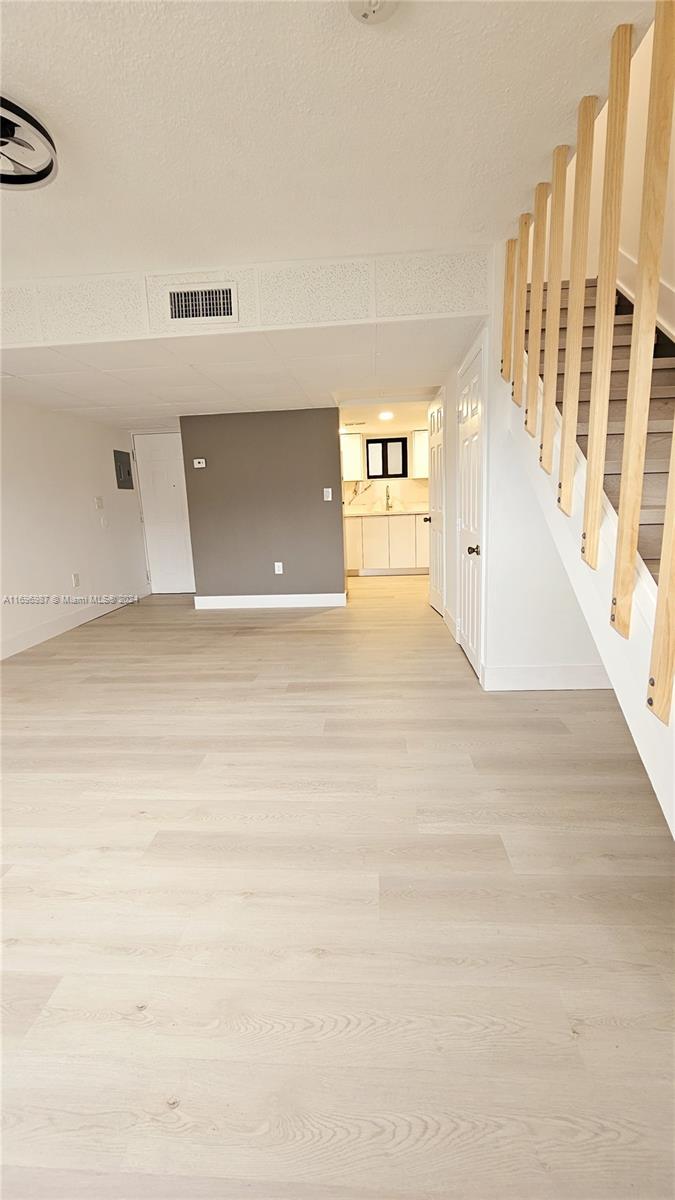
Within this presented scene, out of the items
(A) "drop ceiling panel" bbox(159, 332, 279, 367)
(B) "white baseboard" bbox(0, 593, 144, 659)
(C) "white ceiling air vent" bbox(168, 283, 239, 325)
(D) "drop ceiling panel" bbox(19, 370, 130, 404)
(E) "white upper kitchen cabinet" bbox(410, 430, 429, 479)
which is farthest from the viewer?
(E) "white upper kitchen cabinet" bbox(410, 430, 429, 479)

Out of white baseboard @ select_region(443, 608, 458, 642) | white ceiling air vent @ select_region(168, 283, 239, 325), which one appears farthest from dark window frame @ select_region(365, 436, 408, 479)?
white ceiling air vent @ select_region(168, 283, 239, 325)

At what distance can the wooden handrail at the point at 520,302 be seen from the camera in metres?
2.27

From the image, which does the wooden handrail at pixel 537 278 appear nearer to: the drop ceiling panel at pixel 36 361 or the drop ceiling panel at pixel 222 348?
the drop ceiling panel at pixel 222 348

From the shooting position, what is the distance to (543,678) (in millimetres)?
3164

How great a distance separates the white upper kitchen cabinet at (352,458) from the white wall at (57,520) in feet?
10.3

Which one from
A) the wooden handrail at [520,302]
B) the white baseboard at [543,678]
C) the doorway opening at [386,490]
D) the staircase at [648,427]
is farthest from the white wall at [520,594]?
the doorway opening at [386,490]

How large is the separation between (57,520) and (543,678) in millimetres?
4667

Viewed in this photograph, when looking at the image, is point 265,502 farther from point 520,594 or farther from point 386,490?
point 520,594

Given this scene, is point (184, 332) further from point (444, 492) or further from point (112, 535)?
point (112, 535)

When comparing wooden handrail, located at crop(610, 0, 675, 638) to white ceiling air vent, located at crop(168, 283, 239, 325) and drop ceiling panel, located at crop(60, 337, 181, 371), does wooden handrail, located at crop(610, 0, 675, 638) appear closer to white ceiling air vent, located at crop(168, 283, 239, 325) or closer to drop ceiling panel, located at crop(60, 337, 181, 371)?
white ceiling air vent, located at crop(168, 283, 239, 325)

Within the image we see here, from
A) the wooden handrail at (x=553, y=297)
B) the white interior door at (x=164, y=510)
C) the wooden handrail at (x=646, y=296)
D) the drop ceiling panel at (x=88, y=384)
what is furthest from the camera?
the white interior door at (x=164, y=510)

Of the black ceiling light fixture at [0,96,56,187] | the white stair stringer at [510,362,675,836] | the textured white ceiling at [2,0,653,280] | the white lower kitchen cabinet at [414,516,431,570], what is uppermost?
the textured white ceiling at [2,0,653,280]

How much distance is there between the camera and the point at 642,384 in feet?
4.17

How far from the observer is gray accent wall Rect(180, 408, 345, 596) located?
5.51 meters
